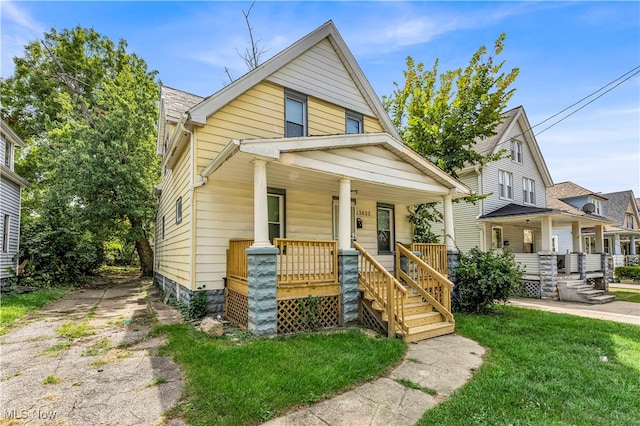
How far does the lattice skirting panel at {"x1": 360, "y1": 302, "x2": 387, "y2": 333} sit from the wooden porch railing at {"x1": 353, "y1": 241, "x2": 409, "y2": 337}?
30 cm

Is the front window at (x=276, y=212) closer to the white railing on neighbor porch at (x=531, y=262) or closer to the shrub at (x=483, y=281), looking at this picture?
the shrub at (x=483, y=281)

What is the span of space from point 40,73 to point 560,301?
1237 inches

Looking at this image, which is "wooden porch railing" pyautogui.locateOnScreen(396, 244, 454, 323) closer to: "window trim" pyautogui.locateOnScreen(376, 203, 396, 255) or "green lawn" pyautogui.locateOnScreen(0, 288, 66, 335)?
"window trim" pyautogui.locateOnScreen(376, 203, 396, 255)

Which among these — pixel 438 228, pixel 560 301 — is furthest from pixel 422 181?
pixel 438 228

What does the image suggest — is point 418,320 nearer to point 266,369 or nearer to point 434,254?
point 434,254

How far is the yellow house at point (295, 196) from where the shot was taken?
601 centimetres

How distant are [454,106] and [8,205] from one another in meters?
17.8

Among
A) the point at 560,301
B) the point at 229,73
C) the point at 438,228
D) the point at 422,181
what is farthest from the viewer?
the point at 438,228

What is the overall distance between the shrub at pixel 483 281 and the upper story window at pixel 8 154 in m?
17.3

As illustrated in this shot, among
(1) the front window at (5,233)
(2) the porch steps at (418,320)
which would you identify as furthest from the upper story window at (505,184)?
(1) the front window at (5,233)

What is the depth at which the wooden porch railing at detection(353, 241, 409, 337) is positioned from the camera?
5984mm

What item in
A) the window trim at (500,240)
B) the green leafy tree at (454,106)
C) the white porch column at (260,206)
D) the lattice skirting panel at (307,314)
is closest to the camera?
the white porch column at (260,206)

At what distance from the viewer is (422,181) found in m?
8.20

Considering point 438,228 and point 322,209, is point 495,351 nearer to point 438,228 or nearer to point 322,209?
point 322,209
